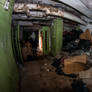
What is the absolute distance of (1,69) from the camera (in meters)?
1.26

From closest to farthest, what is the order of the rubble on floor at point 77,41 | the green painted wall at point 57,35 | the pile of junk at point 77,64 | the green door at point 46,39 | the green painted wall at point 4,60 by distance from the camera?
1. the green painted wall at point 4,60
2. the pile of junk at point 77,64
3. the rubble on floor at point 77,41
4. the green painted wall at point 57,35
5. the green door at point 46,39

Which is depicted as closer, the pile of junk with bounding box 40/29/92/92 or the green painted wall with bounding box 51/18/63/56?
the pile of junk with bounding box 40/29/92/92

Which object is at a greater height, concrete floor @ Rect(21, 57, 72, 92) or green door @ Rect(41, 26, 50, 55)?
green door @ Rect(41, 26, 50, 55)

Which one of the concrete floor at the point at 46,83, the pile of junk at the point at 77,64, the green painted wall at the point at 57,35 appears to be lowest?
the concrete floor at the point at 46,83

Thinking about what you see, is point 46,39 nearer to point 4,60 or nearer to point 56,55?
point 56,55

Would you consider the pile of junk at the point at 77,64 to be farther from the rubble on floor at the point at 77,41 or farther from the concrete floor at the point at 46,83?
the concrete floor at the point at 46,83

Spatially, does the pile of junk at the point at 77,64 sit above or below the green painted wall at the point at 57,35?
below

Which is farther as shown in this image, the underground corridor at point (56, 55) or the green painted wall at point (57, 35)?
the green painted wall at point (57, 35)

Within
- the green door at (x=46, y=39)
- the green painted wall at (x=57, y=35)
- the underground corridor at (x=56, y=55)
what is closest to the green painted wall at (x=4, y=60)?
the underground corridor at (x=56, y=55)

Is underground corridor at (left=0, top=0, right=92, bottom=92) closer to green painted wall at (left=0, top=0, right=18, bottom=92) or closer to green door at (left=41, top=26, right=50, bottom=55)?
green painted wall at (left=0, top=0, right=18, bottom=92)

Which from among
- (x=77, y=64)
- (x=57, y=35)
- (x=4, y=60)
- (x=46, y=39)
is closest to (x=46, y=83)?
(x=77, y=64)

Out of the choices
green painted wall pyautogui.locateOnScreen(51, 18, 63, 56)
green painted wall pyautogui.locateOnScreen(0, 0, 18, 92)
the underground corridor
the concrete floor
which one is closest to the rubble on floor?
the underground corridor

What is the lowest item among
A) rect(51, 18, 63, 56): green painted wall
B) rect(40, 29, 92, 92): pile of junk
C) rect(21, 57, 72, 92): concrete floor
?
rect(21, 57, 72, 92): concrete floor

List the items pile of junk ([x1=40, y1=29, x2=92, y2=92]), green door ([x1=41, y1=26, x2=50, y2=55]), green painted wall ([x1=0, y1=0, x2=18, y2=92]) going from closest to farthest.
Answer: green painted wall ([x1=0, y1=0, x2=18, y2=92]) < pile of junk ([x1=40, y1=29, x2=92, y2=92]) < green door ([x1=41, y1=26, x2=50, y2=55])
